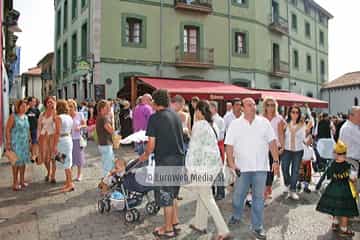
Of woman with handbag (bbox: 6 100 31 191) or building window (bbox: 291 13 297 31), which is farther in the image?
building window (bbox: 291 13 297 31)

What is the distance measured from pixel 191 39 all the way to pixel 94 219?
53.3ft

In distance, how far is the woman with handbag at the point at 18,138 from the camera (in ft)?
22.0

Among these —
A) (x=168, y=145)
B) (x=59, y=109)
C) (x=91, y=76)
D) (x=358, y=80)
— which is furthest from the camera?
(x=358, y=80)

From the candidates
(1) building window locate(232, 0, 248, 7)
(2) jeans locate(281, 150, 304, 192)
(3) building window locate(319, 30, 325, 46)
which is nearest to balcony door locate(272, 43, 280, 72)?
(1) building window locate(232, 0, 248, 7)

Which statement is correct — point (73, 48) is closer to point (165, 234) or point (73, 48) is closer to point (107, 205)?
point (107, 205)

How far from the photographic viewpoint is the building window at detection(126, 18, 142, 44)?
18.0m

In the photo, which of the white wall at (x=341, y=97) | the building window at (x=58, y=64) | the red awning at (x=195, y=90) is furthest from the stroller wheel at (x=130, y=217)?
the white wall at (x=341, y=97)

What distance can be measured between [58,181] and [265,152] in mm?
5088

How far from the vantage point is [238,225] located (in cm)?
493

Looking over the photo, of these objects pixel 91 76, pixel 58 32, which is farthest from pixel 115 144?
pixel 58 32

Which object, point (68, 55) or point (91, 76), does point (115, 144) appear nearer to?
point (91, 76)

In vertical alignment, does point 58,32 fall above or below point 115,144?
above

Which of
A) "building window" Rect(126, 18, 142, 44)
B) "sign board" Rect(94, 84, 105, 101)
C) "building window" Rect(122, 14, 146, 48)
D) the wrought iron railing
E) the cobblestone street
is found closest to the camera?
the cobblestone street

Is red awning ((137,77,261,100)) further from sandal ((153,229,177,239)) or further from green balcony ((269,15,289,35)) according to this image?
green balcony ((269,15,289,35))
